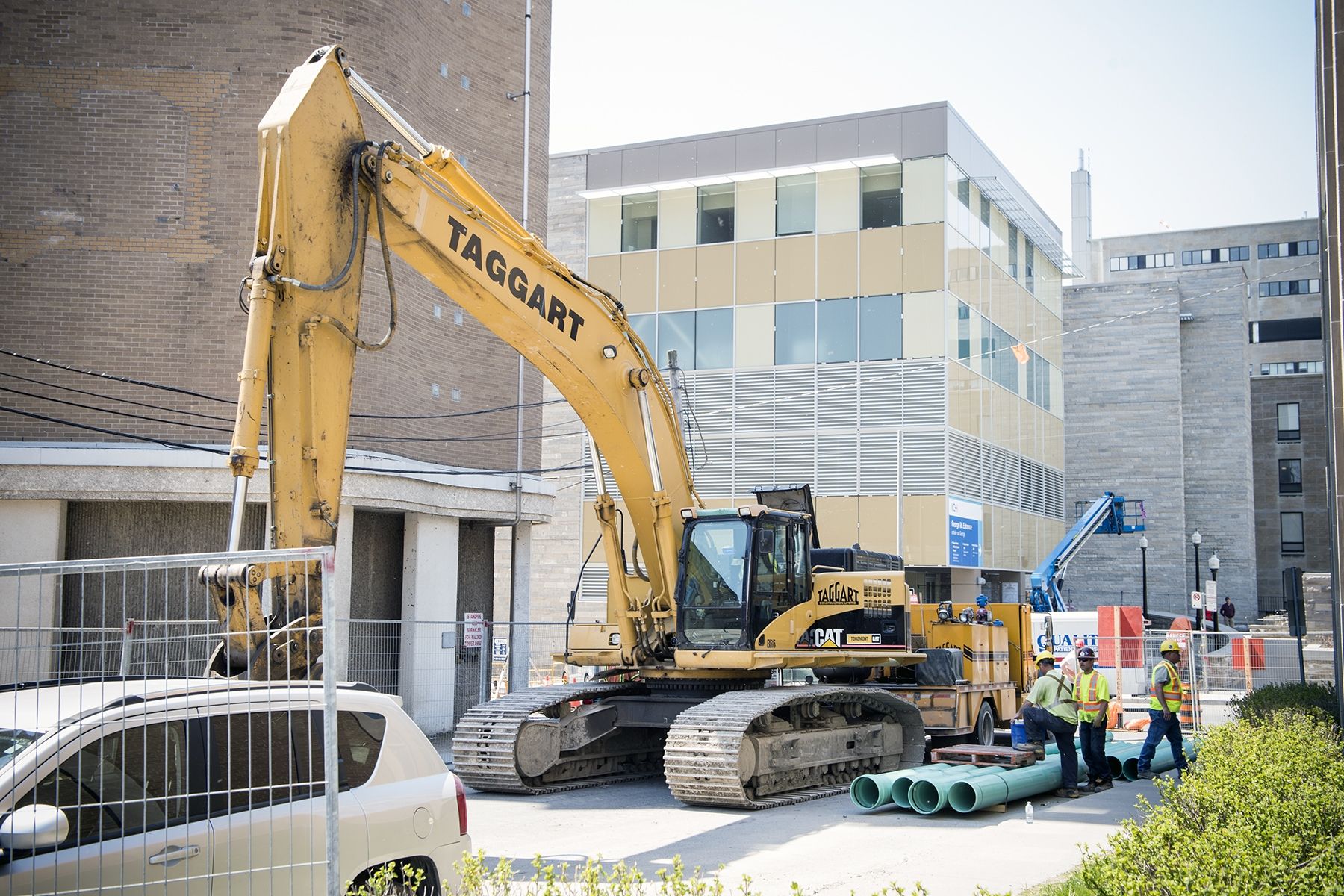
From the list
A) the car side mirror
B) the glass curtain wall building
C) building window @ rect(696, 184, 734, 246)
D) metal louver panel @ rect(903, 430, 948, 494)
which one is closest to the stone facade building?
the glass curtain wall building

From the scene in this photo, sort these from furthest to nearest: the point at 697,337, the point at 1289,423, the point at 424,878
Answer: the point at 1289,423 < the point at 697,337 < the point at 424,878

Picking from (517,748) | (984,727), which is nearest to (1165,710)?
(984,727)

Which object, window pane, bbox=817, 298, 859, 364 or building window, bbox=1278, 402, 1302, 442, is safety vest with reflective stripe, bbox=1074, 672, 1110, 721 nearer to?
window pane, bbox=817, 298, 859, 364

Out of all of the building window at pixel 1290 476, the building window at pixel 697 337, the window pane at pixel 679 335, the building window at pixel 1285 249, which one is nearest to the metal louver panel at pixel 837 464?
the building window at pixel 697 337

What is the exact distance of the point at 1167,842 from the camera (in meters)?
5.85

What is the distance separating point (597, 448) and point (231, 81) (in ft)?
32.7

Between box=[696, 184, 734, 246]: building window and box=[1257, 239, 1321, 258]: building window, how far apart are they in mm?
52108

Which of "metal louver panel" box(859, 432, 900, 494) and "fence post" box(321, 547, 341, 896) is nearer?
"fence post" box(321, 547, 341, 896)

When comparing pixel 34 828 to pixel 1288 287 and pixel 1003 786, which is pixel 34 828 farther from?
pixel 1288 287

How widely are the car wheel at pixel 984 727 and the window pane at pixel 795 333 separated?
1685cm

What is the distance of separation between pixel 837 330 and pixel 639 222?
21.8ft

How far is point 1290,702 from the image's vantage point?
15250 mm

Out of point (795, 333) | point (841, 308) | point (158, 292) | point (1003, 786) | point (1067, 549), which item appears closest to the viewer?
point (1003, 786)

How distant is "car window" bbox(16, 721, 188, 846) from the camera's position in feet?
17.8
